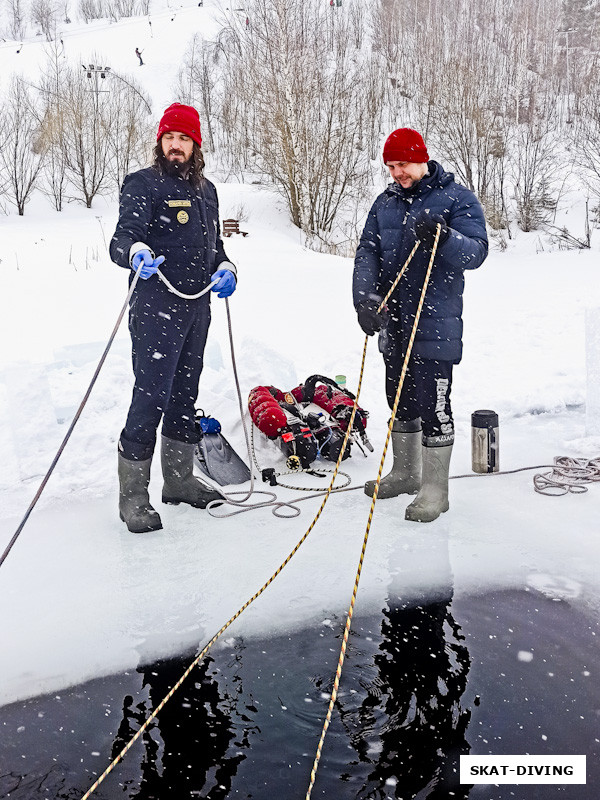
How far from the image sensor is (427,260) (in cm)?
297

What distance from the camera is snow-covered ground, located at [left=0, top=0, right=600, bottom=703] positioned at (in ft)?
7.91

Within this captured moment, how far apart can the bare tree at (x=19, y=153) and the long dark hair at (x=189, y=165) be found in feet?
46.1

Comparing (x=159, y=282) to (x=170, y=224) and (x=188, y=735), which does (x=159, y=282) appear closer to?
(x=170, y=224)

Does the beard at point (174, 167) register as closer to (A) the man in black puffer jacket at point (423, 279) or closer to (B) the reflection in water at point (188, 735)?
(A) the man in black puffer jacket at point (423, 279)

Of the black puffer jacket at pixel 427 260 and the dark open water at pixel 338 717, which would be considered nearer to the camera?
the dark open water at pixel 338 717

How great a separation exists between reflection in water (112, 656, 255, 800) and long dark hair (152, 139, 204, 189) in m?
2.06

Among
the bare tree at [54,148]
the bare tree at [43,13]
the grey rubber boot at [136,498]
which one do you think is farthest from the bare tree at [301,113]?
the bare tree at [43,13]

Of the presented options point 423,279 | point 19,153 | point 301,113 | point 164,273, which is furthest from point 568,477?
point 19,153

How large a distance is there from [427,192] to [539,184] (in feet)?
42.0

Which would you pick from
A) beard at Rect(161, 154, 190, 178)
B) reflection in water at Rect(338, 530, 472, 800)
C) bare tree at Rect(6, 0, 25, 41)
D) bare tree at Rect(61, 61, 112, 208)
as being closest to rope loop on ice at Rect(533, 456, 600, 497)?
reflection in water at Rect(338, 530, 472, 800)

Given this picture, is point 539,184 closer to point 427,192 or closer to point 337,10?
point 427,192

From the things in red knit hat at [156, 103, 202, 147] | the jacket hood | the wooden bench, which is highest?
red knit hat at [156, 103, 202, 147]

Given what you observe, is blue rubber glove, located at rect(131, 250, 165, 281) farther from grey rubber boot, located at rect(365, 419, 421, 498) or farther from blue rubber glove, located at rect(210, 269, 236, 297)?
grey rubber boot, located at rect(365, 419, 421, 498)

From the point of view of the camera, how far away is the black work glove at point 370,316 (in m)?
3.02
